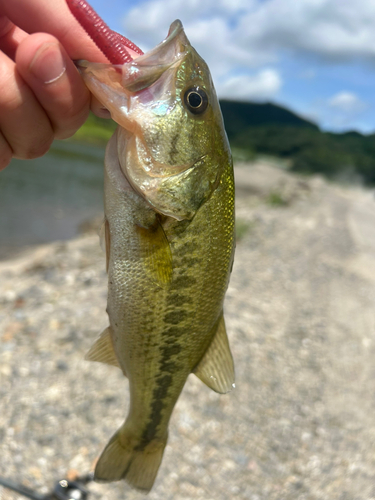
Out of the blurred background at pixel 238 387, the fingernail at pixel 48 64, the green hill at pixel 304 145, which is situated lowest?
the green hill at pixel 304 145

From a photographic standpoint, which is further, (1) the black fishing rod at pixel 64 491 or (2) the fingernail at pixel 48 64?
(1) the black fishing rod at pixel 64 491

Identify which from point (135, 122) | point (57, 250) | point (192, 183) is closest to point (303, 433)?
point (192, 183)

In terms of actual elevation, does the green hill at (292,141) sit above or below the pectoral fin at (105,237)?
below

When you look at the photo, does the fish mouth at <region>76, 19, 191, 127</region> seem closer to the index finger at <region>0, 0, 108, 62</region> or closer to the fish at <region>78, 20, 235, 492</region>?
the fish at <region>78, 20, 235, 492</region>

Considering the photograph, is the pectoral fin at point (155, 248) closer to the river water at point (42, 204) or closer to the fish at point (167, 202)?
the fish at point (167, 202)

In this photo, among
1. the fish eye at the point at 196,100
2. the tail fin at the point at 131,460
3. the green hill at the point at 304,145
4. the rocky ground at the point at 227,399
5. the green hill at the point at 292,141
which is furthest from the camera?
the green hill at the point at 304,145

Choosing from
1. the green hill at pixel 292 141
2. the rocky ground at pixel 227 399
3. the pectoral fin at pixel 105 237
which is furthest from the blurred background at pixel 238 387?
the green hill at pixel 292 141

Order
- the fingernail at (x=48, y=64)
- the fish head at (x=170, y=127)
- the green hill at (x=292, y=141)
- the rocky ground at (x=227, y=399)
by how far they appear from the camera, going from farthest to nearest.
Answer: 1. the green hill at (x=292, y=141)
2. the rocky ground at (x=227, y=399)
3. the fish head at (x=170, y=127)
4. the fingernail at (x=48, y=64)
